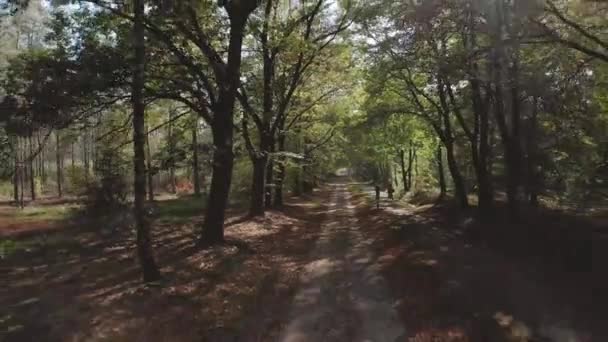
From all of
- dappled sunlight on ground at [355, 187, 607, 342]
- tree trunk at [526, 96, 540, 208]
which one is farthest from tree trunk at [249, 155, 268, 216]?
tree trunk at [526, 96, 540, 208]

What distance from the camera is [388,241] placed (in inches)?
679

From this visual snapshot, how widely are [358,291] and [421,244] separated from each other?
5811mm

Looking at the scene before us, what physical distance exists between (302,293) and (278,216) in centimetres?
1592

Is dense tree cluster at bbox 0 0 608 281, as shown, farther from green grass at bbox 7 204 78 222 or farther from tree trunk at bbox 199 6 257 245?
green grass at bbox 7 204 78 222

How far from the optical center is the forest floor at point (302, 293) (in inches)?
303

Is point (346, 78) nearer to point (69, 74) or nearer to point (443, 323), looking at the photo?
point (69, 74)

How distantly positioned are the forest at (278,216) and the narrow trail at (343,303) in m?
0.06

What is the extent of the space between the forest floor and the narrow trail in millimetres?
32

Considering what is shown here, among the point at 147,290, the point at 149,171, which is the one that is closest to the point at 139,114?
the point at 149,171

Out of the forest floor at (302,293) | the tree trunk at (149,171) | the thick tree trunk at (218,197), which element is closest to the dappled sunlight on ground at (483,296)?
the forest floor at (302,293)

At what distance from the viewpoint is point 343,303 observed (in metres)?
9.55

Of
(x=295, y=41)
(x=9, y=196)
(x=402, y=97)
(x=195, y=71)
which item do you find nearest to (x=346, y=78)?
(x=402, y=97)

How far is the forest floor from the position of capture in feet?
25.2

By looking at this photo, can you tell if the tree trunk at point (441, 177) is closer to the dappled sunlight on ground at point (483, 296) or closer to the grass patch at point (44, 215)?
the dappled sunlight on ground at point (483, 296)
